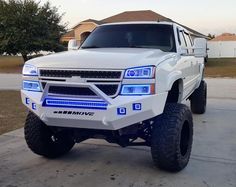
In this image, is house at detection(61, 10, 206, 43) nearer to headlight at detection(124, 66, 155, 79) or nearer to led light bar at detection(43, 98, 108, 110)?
led light bar at detection(43, 98, 108, 110)

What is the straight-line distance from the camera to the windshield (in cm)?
618

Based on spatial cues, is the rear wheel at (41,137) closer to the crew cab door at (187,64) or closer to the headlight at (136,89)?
the headlight at (136,89)

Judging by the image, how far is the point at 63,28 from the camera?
116ft

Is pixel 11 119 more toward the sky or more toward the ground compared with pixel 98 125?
more toward the ground

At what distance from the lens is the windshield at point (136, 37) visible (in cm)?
618

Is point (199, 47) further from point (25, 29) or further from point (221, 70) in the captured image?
point (25, 29)

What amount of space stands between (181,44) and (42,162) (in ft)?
9.15

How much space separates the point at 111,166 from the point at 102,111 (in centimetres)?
127

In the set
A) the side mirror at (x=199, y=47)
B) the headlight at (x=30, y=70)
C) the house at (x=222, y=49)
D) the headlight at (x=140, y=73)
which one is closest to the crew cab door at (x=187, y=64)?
the side mirror at (x=199, y=47)

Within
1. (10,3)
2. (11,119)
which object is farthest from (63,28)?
(11,119)

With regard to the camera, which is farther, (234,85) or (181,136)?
(234,85)

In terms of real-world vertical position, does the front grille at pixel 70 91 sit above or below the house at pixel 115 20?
below

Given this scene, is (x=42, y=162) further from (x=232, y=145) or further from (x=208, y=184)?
(x=232, y=145)

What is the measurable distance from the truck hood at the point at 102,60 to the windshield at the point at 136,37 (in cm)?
89
